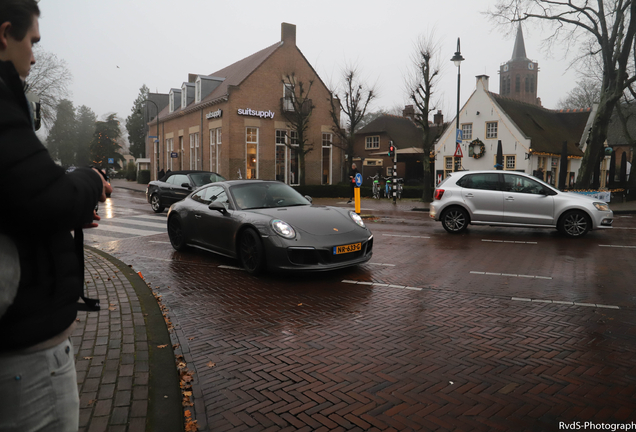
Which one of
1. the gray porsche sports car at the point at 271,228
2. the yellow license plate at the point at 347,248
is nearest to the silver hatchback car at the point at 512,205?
the gray porsche sports car at the point at 271,228

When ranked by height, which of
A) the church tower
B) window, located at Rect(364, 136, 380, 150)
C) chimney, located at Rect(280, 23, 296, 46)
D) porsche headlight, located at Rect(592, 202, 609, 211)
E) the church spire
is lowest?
porsche headlight, located at Rect(592, 202, 609, 211)

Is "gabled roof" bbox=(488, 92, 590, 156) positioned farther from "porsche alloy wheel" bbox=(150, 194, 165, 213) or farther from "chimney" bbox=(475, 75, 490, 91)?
"porsche alloy wheel" bbox=(150, 194, 165, 213)

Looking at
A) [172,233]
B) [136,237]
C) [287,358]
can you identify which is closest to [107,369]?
[287,358]

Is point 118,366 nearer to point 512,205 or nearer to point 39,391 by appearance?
point 39,391

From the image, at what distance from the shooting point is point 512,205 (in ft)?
38.3

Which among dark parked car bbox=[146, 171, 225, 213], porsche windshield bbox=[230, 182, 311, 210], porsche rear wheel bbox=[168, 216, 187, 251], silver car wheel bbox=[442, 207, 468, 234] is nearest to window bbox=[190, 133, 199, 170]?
dark parked car bbox=[146, 171, 225, 213]

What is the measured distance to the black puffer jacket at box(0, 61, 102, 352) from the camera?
1.29 m

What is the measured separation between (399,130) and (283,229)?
146ft

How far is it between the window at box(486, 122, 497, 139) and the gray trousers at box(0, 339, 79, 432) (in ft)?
129

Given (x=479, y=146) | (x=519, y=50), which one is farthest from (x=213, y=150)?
(x=519, y=50)

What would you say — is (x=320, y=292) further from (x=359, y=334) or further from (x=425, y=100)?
(x=425, y=100)

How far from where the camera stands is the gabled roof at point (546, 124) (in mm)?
36781

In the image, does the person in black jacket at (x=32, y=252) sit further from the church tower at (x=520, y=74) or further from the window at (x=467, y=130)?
the church tower at (x=520, y=74)

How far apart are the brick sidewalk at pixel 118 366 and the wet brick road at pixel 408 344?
338mm
